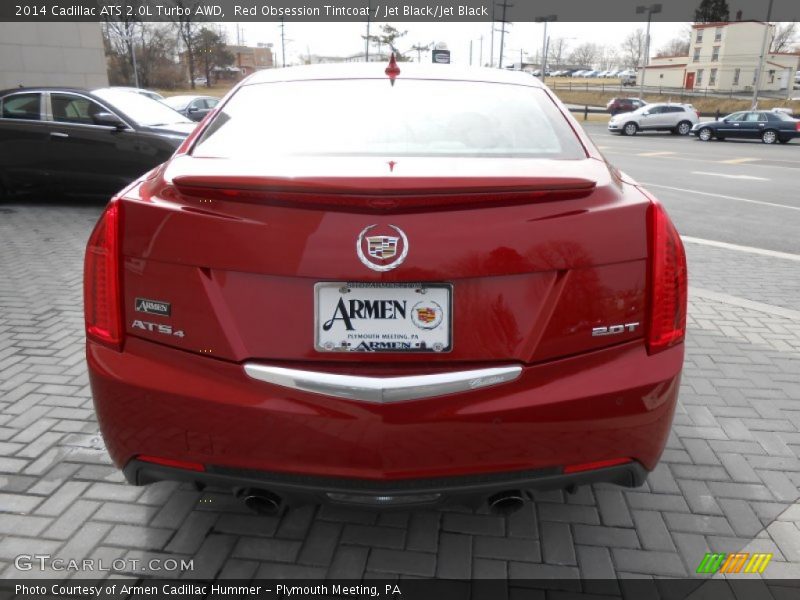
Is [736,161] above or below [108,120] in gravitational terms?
below

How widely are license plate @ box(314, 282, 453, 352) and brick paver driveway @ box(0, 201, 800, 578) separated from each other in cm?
93

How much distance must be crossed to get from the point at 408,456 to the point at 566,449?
18.5 inches

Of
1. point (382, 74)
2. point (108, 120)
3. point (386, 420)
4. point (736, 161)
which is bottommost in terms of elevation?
point (736, 161)

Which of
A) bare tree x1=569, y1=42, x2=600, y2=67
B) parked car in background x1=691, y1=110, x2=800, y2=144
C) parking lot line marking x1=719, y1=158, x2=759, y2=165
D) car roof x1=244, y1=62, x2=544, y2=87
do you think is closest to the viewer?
car roof x1=244, y1=62, x2=544, y2=87

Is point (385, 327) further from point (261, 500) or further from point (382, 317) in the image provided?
point (261, 500)

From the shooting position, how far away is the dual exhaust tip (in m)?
2.14

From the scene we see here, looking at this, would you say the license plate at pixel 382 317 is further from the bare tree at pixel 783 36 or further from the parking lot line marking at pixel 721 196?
the bare tree at pixel 783 36

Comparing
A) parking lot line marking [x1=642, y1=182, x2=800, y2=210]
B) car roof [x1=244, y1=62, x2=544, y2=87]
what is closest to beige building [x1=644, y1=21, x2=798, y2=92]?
parking lot line marking [x1=642, y1=182, x2=800, y2=210]

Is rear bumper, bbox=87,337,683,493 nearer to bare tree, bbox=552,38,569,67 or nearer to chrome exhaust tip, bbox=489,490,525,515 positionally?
chrome exhaust tip, bbox=489,490,525,515

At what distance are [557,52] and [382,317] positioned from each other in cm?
13846

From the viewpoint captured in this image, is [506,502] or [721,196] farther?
[721,196]

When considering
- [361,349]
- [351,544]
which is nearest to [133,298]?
[361,349]

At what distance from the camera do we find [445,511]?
107 inches

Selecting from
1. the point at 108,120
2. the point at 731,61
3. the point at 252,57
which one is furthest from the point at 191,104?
the point at 731,61
